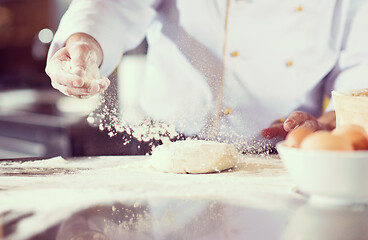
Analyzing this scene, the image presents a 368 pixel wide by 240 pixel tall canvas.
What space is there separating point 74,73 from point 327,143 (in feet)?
2.39

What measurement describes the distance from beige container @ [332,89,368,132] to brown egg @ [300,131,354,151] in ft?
0.89

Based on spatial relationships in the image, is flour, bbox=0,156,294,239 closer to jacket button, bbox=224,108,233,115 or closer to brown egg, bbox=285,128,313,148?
brown egg, bbox=285,128,313,148

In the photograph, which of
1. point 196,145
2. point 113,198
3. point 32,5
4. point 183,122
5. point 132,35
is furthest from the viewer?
point 32,5

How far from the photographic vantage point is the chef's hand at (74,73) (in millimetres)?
1225

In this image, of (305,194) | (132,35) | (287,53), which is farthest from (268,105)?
(305,194)

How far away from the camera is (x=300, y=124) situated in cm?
138

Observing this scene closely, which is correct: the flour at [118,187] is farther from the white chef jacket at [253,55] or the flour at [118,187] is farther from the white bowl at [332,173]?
the white chef jacket at [253,55]

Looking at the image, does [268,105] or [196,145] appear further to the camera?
[268,105]

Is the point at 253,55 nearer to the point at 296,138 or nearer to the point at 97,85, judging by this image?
the point at 97,85

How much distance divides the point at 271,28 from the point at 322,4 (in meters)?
0.22

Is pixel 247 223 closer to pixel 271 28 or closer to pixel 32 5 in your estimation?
pixel 271 28

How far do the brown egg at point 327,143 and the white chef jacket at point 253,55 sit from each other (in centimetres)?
100

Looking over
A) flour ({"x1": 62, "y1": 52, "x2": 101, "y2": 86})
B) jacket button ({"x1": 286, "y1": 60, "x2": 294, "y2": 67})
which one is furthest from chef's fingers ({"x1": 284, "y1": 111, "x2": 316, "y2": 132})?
flour ({"x1": 62, "y1": 52, "x2": 101, "y2": 86})

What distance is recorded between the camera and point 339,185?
0.72m
